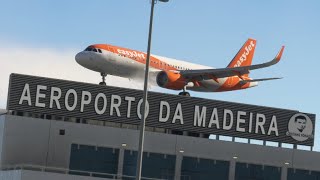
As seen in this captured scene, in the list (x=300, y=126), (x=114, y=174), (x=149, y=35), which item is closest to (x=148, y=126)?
(x=114, y=174)

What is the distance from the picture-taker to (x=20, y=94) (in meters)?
63.8

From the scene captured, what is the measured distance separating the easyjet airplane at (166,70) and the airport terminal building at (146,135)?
9640 millimetres

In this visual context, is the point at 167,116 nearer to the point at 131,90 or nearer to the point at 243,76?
the point at 131,90

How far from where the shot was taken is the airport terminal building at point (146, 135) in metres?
62.4

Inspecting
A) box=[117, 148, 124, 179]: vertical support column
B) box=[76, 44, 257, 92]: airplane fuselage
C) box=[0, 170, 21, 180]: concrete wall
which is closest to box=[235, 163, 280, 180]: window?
box=[117, 148, 124, 179]: vertical support column

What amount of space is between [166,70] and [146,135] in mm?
20400

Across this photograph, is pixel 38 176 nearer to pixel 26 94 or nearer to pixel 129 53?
pixel 26 94

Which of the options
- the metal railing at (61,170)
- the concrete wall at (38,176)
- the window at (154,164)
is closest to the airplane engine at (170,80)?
the window at (154,164)

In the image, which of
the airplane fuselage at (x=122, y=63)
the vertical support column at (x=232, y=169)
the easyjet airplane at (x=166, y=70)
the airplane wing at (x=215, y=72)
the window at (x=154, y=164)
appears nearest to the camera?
the window at (x=154, y=164)

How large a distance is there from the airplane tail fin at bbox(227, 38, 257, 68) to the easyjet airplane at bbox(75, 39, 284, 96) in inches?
293

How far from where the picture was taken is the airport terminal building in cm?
6244

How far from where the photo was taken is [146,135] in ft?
213

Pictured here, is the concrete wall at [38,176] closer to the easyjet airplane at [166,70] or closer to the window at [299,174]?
the window at [299,174]

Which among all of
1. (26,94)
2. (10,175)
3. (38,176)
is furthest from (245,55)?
(38,176)
